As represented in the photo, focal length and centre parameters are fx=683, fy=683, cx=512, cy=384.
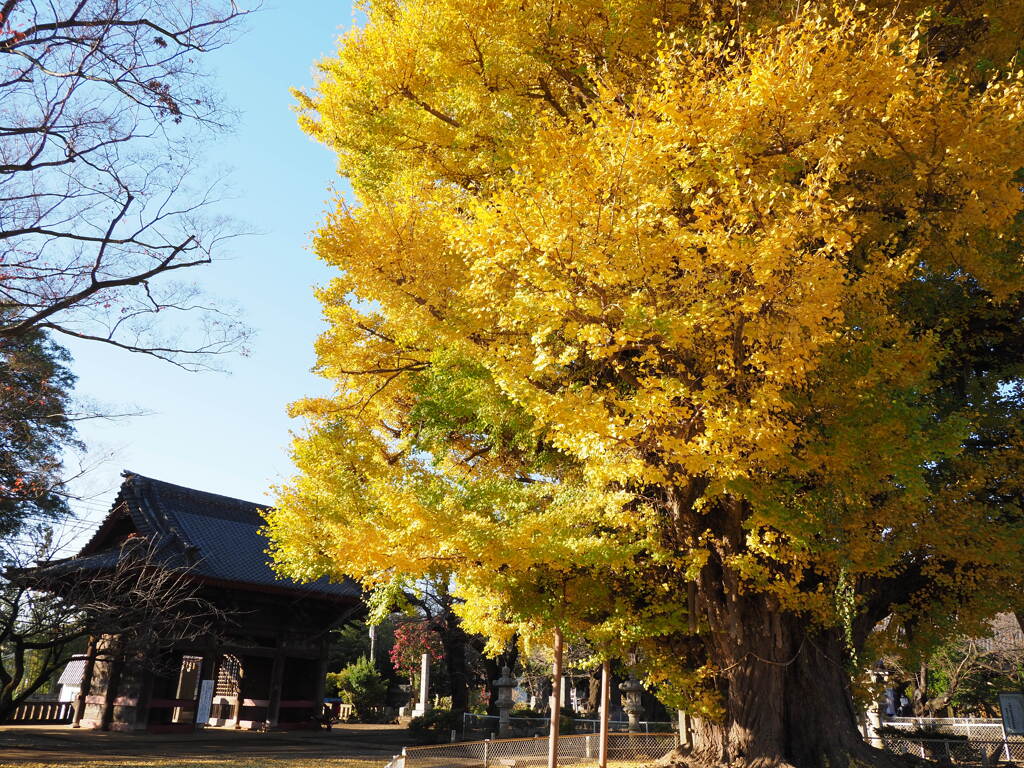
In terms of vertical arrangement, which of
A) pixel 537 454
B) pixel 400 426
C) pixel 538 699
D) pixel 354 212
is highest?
pixel 354 212

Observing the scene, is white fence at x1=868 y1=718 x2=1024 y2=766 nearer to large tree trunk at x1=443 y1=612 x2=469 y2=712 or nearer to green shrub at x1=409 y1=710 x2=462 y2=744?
green shrub at x1=409 y1=710 x2=462 y2=744

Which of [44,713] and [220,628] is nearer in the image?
[220,628]

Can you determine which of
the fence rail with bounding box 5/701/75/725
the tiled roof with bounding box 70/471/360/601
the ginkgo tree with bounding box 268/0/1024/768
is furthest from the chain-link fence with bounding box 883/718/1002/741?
the fence rail with bounding box 5/701/75/725

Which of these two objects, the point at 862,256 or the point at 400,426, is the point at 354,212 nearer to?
the point at 400,426

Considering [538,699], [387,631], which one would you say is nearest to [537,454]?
[538,699]

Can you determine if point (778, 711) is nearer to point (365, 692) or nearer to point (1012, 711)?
point (1012, 711)

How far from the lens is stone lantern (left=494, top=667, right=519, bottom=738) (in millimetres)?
16297

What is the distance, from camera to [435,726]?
1633 centimetres

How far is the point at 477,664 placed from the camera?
28.0m

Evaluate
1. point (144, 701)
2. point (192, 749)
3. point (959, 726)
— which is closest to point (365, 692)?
point (144, 701)

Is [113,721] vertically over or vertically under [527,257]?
under

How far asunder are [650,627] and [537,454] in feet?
9.28

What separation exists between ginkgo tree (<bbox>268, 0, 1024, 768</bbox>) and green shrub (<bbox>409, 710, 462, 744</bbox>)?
7.13 m

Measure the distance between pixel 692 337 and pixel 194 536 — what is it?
15.7 m
